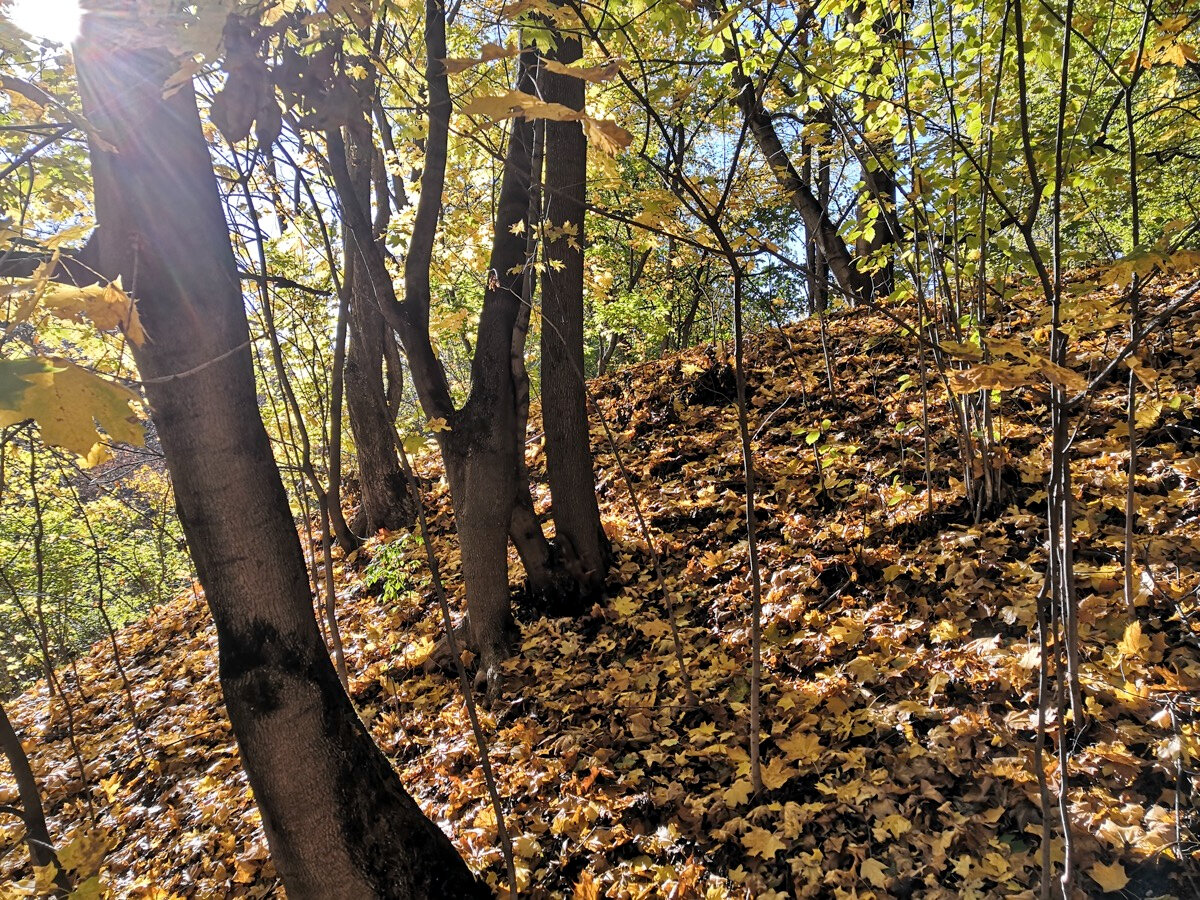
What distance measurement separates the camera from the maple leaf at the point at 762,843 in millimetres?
2242

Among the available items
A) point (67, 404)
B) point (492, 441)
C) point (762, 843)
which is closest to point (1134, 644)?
→ point (762, 843)

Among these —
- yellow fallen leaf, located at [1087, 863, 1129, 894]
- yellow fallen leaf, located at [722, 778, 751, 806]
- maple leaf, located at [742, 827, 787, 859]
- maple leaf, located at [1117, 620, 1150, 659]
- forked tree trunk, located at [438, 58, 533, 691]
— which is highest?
forked tree trunk, located at [438, 58, 533, 691]

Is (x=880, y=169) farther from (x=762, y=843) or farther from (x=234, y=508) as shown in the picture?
(x=234, y=508)

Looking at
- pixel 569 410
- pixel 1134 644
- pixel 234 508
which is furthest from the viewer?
pixel 569 410

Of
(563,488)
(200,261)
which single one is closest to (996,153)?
(563,488)

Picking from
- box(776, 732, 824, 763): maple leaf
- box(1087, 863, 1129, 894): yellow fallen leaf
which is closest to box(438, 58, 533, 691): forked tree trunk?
box(776, 732, 824, 763): maple leaf

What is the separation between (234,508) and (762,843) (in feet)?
7.05

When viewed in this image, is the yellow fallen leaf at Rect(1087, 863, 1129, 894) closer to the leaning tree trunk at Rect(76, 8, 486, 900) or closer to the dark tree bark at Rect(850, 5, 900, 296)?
the leaning tree trunk at Rect(76, 8, 486, 900)

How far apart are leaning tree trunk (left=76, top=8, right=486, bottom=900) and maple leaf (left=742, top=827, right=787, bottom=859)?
1174 millimetres

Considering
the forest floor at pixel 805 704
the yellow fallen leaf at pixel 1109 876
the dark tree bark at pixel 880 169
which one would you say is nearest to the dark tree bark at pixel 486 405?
the forest floor at pixel 805 704

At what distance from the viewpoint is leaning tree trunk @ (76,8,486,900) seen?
183cm

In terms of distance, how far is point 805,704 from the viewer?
2807mm

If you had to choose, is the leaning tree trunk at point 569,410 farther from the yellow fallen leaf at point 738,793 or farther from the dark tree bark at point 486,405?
the yellow fallen leaf at point 738,793

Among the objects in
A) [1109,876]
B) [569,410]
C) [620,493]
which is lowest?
[1109,876]
